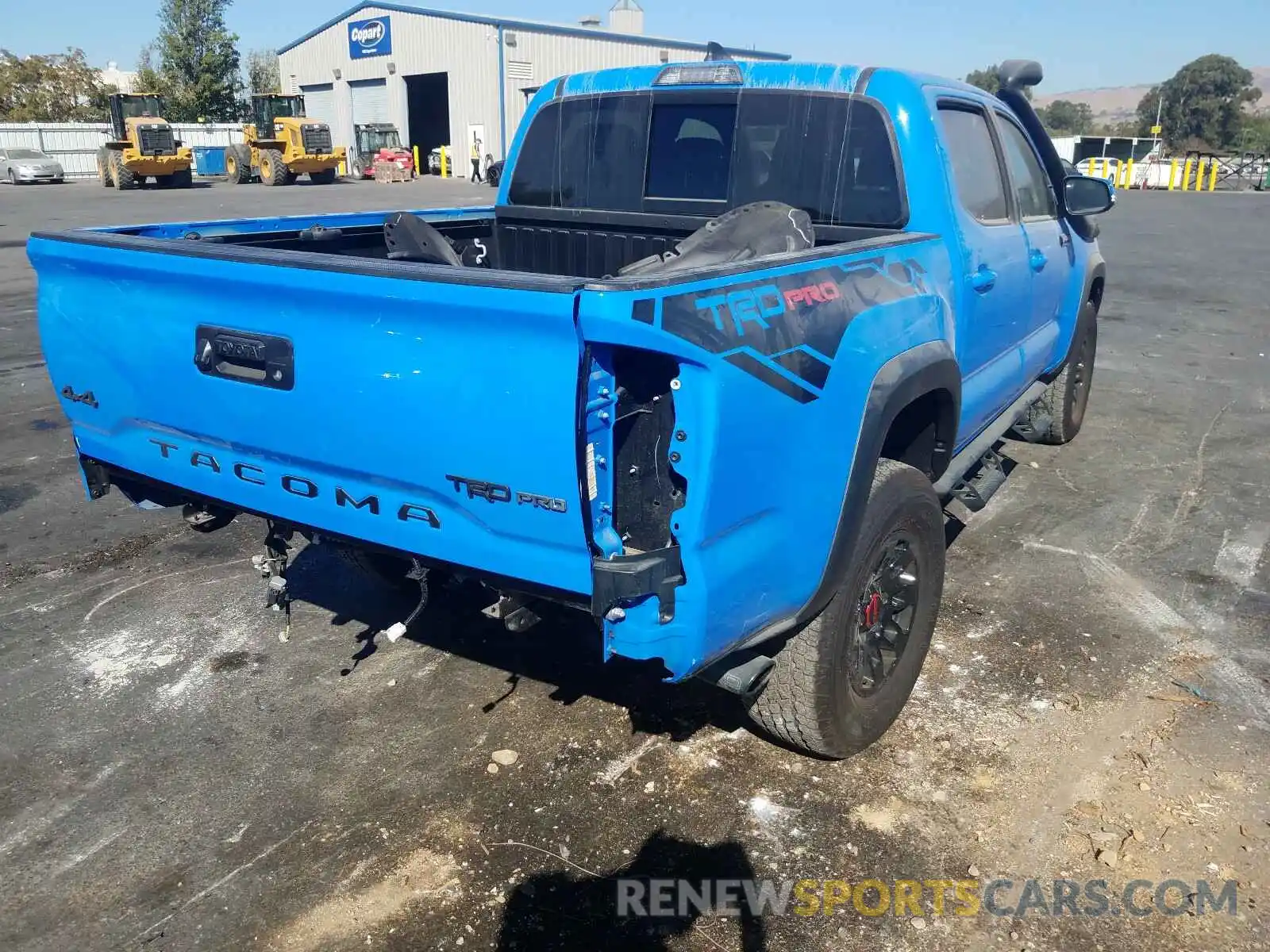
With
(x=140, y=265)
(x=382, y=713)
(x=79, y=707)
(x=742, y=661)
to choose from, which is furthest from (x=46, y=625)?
(x=742, y=661)

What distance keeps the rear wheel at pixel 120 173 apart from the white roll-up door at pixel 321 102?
15.7 metres

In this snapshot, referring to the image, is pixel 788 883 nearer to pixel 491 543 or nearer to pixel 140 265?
pixel 491 543

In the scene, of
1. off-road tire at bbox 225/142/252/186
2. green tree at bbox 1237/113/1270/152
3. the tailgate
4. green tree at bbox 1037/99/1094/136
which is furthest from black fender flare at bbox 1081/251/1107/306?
green tree at bbox 1037/99/1094/136

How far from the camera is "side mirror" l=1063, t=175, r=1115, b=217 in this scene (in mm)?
5160

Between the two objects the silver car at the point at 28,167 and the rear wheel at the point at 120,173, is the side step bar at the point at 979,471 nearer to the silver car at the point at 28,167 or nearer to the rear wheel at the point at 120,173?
the rear wheel at the point at 120,173

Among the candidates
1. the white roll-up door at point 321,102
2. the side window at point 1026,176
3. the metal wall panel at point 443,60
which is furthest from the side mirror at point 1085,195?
the white roll-up door at point 321,102

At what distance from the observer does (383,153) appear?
3866 cm

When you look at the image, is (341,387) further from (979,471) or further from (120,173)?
(120,173)

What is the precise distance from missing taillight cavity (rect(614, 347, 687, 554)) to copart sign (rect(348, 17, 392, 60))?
45.2m

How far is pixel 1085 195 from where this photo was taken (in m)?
5.18

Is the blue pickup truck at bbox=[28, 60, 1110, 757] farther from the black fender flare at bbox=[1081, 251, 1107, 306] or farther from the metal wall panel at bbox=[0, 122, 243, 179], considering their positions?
the metal wall panel at bbox=[0, 122, 243, 179]

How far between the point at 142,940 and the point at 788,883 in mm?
1711

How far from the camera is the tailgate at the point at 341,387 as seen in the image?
7.45 ft

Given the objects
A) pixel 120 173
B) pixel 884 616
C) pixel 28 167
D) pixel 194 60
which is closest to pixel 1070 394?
pixel 884 616
